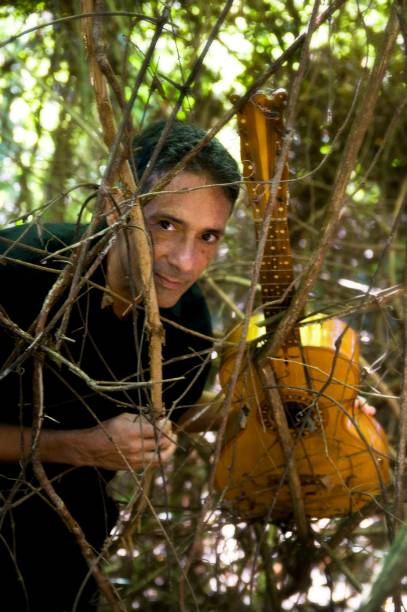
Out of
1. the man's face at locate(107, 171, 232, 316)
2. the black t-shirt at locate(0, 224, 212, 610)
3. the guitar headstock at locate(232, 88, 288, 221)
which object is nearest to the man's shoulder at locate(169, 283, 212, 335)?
the black t-shirt at locate(0, 224, 212, 610)

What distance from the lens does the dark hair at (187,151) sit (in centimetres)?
189

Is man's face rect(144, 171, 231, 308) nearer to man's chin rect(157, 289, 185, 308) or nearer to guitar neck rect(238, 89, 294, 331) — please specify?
man's chin rect(157, 289, 185, 308)

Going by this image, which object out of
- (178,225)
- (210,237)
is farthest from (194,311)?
(178,225)

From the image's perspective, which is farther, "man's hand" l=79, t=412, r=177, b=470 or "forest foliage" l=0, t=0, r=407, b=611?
"forest foliage" l=0, t=0, r=407, b=611

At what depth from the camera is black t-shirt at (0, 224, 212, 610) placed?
6.37 feet

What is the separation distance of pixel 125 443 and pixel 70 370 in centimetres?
20

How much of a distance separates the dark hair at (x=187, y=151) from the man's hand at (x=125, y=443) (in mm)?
559

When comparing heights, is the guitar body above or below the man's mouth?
below

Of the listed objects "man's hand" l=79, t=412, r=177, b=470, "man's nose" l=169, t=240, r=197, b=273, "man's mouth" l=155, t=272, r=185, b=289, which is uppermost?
"man's nose" l=169, t=240, r=197, b=273

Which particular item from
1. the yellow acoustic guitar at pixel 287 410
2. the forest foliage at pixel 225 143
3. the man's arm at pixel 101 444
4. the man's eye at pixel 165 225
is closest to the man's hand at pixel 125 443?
the man's arm at pixel 101 444

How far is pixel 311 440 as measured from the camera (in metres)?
2.01

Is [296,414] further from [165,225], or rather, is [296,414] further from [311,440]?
[165,225]

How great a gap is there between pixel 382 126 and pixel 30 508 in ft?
6.95

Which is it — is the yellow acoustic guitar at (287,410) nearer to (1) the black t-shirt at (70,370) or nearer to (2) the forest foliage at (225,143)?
(1) the black t-shirt at (70,370)
